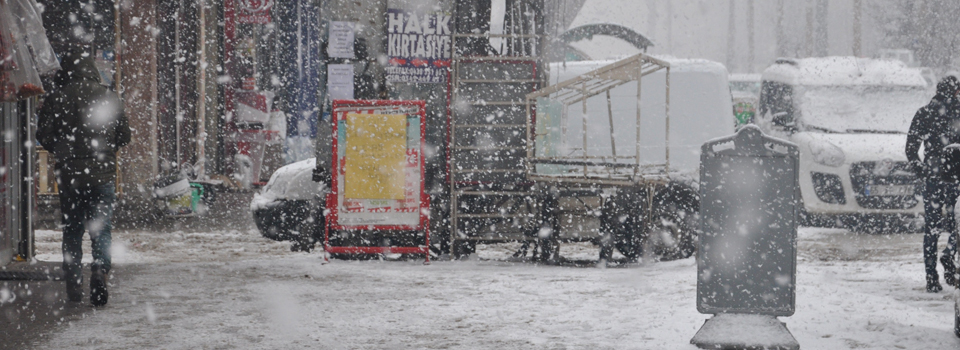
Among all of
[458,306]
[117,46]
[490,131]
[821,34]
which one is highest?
[821,34]

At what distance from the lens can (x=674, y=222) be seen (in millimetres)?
10289

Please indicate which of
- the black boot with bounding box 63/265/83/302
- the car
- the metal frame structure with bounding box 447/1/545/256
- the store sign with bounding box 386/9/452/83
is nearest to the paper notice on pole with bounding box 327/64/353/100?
Answer: the store sign with bounding box 386/9/452/83

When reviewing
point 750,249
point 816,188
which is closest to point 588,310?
point 750,249

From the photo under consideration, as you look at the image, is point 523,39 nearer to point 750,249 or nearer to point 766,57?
point 750,249

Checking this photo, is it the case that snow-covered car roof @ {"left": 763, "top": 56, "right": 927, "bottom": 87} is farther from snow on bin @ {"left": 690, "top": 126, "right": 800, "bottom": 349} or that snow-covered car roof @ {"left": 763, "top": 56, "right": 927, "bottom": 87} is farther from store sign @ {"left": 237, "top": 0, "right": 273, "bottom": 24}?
store sign @ {"left": 237, "top": 0, "right": 273, "bottom": 24}

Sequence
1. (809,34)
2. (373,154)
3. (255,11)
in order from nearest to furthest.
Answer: (373,154), (255,11), (809,34)

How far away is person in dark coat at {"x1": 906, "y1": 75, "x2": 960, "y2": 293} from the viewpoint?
795 cm

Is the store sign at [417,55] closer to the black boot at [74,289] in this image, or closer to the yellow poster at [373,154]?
the yellow poster at [373,154]

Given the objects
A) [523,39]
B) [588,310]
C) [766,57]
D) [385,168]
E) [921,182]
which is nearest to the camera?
[588,310]

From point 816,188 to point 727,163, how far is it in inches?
275

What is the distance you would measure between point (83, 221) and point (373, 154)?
10.3 ft

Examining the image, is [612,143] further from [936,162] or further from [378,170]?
[936,162]

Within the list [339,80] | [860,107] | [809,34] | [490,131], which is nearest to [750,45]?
[809,34]

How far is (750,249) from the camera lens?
5.94 m
